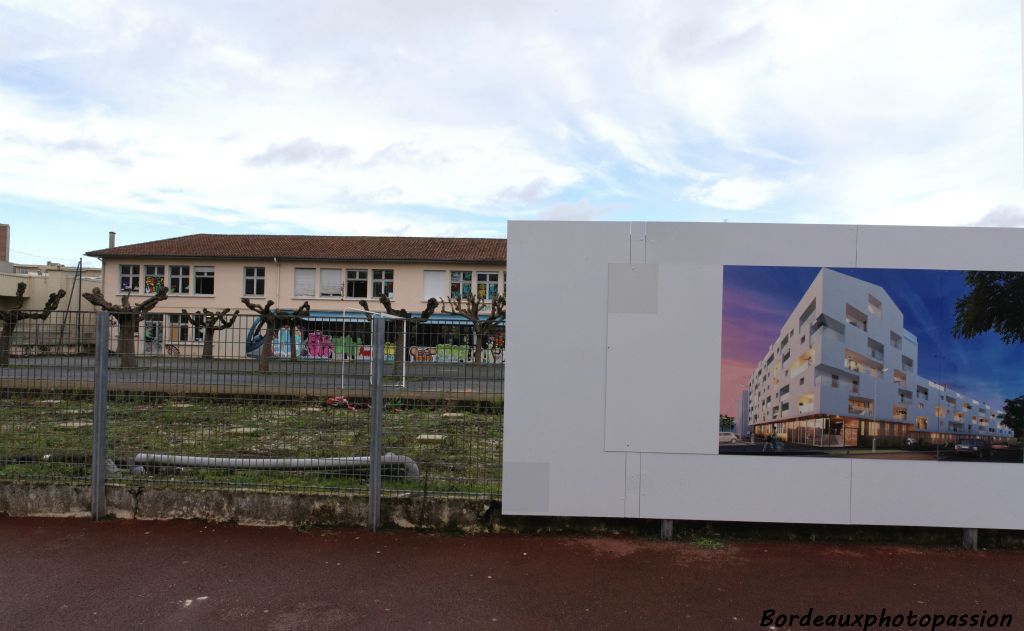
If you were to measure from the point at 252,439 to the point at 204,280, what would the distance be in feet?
135

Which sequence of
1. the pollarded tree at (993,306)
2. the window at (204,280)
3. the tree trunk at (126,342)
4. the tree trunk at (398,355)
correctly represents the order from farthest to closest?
1. the window at (204,280)
2. the tree trunk at (126,342)
3. the tree trunk at (398,355)
4. the pollarded tree at (993,306)

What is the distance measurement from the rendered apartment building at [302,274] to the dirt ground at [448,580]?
3557cm

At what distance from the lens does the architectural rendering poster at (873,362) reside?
17.0 feet

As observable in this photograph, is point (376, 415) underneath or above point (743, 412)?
underneath

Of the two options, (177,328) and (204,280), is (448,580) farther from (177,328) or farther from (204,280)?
(204,280)

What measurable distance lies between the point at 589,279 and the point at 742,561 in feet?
7.86

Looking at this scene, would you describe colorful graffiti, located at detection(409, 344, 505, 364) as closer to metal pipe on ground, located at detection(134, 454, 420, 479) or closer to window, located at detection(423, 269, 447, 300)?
metal pipe on ground, located at detection(134, 454, 420, 479)

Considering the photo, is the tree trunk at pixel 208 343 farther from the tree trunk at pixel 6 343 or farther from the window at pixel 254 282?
the window at pixel 254 282

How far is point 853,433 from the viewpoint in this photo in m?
5.22

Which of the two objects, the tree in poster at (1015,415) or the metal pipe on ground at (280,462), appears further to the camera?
the metal pipe on ground at (280,462)

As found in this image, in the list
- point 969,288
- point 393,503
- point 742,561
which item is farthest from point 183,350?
point 969,288

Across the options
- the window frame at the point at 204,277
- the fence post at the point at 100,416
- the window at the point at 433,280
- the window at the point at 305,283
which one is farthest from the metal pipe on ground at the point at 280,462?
the window frame at the point at 204,277

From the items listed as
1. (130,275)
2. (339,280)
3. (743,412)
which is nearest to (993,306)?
(743,412)

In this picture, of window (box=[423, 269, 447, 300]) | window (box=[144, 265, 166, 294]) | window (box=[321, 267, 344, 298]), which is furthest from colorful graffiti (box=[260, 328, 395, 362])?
window (box=[144, 265, 166, 294])
